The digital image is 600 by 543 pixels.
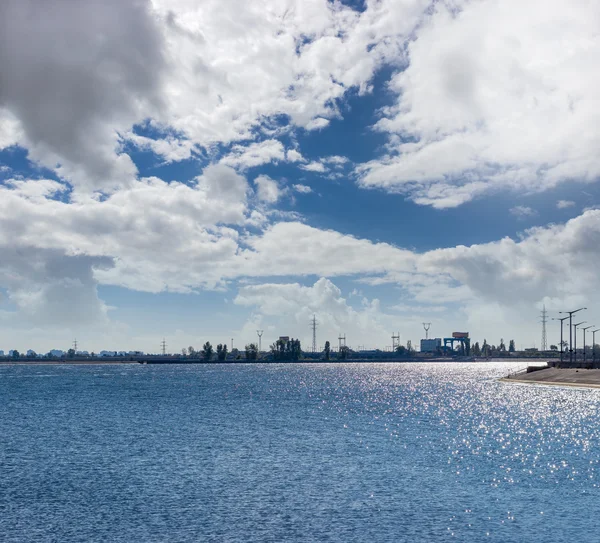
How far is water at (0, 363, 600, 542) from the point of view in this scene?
41.2 meters

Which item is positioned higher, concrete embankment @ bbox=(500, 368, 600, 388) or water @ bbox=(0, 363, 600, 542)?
water @ bbox=(0, 363, 600, 542)

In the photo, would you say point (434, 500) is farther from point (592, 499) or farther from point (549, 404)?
point (549, 404)

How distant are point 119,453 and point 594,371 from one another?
16629 cm

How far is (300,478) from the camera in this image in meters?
56.2

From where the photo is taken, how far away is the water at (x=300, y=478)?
135ft

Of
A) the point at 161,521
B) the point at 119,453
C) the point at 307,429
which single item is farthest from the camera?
the point at 307,429

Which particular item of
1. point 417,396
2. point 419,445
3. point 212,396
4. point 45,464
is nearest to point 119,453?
point 45,464

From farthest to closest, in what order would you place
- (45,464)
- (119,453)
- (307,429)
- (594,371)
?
(594,371) < (307,429) < (119,453) < (45,464)

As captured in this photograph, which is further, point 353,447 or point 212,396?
point 212,396

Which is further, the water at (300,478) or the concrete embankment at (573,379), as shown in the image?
the concrete embankment at (573,379)

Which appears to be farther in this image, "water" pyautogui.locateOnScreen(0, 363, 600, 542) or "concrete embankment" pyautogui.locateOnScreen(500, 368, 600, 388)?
"concrete embankment" pyautogui.locateOnScreen(500, 368, 600, 388)

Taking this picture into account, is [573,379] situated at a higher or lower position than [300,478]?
lower

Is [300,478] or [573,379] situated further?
[573,379]

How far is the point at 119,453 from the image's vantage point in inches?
2803
